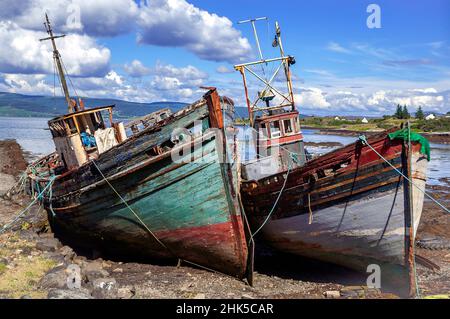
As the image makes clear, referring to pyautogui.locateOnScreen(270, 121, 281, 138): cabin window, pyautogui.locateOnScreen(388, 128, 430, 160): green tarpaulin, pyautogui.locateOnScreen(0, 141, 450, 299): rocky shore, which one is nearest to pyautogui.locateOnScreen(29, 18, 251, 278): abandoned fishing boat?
pyautogui.locateOnScreen(0, 141, 450, 299): rocky shore

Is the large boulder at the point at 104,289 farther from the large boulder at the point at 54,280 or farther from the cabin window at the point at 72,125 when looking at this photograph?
the cabin window at the point at 72,125

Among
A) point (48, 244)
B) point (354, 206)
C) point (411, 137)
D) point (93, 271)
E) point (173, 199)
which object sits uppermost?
point (411, 137)

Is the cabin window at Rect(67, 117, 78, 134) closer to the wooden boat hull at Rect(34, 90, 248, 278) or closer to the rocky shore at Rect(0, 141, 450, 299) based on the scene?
the wooden boat hull at Rect(34, 90, 248, 278)

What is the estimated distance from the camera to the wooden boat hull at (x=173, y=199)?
33.4 ft

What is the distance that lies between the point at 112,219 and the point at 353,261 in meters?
6.48

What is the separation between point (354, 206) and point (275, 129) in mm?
5650

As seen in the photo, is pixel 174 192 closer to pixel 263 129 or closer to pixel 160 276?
pixel 160 276

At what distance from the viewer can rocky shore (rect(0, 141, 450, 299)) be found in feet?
30.3

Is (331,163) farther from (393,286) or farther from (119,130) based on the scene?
(119,130)

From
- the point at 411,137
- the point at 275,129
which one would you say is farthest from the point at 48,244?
the point at 411,137

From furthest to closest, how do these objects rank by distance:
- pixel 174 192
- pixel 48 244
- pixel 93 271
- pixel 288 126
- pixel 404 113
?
1. pixel 404 113
2. pixel 288 126
3. pixel 48 244
4. pixel 93 271
5. pixel 174 192

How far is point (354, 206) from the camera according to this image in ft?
31.9

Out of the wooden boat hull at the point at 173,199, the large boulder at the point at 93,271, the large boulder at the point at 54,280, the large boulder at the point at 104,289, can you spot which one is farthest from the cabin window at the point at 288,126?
the large boulder at the point at 54,280
